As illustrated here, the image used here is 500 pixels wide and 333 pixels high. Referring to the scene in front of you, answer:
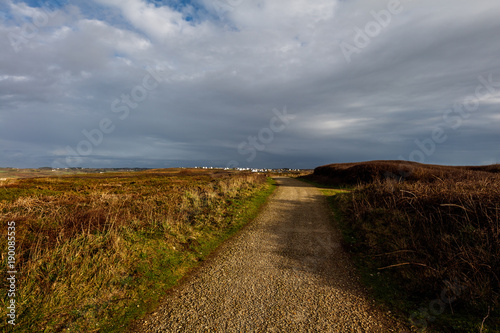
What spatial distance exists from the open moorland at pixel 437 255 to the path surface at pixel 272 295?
832 mm

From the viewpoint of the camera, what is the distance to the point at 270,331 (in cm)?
406

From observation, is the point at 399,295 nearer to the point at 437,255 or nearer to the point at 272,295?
the point at 437,255

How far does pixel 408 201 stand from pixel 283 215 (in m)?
6.32

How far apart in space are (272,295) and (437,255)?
16.4 ft

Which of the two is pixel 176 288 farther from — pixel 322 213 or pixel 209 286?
pixel 322 213

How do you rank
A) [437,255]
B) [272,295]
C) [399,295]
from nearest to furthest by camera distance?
[272,295] < [399,295] < [437,255]

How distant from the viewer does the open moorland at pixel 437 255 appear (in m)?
4.52

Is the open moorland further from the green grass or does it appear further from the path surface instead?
the path surface

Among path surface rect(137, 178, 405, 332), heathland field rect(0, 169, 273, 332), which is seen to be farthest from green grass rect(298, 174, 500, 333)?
heathland field rect(0, 169, 273, 332)

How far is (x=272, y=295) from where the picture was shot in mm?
5207

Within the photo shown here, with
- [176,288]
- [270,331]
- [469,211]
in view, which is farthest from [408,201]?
[176,288]

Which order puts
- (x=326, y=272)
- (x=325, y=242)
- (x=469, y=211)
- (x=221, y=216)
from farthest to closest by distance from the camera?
(x=221, y=216)
(x=325, y=242)
(x=469, y=211)
(x=326, y=272)

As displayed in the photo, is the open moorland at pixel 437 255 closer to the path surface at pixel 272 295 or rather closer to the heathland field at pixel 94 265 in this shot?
the path surface at pixel 272 295

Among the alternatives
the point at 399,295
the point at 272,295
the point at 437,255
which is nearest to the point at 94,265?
the point at 272,295
